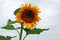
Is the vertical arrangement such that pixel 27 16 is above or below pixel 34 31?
above

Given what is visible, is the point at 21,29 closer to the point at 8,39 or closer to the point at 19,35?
the point at 19,35

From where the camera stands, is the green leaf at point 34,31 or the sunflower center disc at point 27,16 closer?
the sunflower center disc at point 27,16

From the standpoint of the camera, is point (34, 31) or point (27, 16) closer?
point (27, 16)

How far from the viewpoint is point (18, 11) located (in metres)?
5.14

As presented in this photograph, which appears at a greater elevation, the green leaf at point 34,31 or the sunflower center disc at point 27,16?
the sunflower center disc at point 27,16

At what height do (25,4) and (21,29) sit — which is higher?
(25,4)

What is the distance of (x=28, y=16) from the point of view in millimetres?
5164

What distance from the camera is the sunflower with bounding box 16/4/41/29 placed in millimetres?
5031

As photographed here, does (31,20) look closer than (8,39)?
Yes

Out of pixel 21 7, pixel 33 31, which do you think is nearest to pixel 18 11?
pixel 21 7

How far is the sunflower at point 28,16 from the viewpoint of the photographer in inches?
198

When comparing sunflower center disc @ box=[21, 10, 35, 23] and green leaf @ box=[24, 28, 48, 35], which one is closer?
sunflower center disc @ box=[21, 10, 35, 23]

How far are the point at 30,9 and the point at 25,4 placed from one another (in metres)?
0.14

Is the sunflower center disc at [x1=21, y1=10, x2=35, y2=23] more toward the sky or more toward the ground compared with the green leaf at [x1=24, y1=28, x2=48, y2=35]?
more toward the sky
